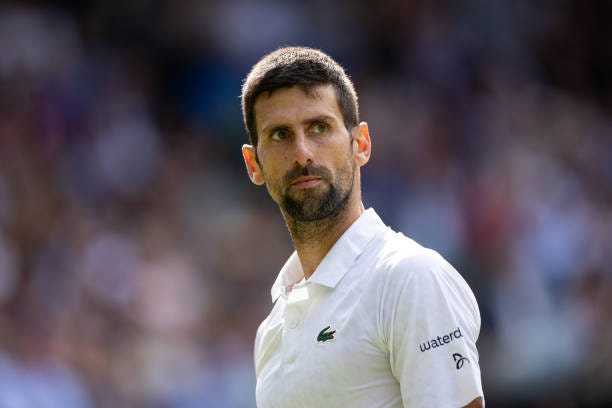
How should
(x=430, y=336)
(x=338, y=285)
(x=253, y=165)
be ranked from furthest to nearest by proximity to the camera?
(x=253, y=165), (x=338, y=285), (x=430, y=336)

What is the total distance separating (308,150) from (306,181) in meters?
0.09

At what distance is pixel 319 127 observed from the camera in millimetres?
2826

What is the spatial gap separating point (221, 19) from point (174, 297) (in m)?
2.94

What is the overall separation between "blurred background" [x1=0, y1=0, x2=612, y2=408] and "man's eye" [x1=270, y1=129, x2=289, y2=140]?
3.92 meters

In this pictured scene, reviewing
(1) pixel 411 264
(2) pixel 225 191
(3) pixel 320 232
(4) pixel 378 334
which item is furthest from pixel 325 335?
(2) pixel 225 191

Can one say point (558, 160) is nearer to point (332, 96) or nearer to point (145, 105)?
point (145, 105)

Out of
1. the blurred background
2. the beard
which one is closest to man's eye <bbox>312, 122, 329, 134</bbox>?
the beard

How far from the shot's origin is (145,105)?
27.5ft

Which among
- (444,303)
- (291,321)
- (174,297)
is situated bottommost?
(444,303)

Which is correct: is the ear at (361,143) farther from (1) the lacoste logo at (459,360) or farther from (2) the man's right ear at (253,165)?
(1) the lacoste logo at (459,360)

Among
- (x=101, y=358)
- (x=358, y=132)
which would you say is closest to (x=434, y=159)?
(x=101, y=358)

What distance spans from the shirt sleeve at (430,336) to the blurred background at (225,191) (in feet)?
14.3

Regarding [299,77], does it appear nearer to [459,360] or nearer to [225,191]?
[459,360]

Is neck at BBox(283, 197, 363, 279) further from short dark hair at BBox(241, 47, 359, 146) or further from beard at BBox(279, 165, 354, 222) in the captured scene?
short dark hair at BBox(241, 47, 359, 146)
